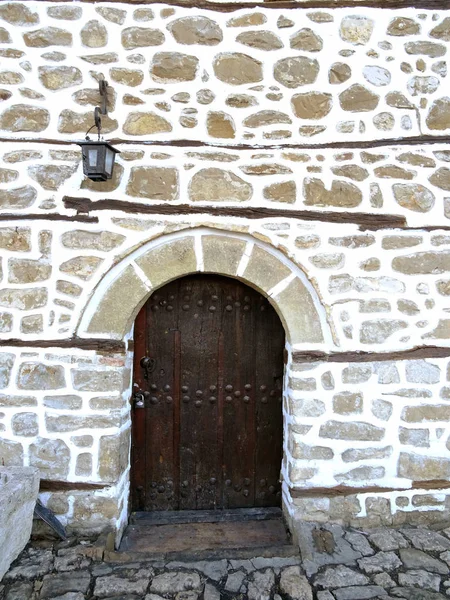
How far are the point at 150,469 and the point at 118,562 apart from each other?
722 millimetres

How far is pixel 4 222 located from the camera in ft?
9.59

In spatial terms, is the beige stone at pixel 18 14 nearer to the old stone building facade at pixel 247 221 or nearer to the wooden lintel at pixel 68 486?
the old stone building facade at pixel 247 221

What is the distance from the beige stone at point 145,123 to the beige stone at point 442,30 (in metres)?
1.88

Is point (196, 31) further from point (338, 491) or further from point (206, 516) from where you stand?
point (206, 516)

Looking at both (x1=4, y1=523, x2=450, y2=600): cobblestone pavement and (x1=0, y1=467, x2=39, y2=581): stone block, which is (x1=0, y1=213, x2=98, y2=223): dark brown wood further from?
(x1=4, y1=523, x2=450, y2=600): cobblestone pavement

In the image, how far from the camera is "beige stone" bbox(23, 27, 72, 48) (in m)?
2.92

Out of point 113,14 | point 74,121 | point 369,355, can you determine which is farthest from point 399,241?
point 113,14

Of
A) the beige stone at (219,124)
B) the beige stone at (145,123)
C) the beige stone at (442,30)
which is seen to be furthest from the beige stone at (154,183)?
the beige stone at (442,30)

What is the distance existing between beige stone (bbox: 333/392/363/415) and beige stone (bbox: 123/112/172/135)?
2.09m

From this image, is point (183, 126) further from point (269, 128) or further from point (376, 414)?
point (376, 414)

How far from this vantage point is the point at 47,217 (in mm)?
2922

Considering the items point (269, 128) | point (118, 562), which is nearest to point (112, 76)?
point (269, 128)

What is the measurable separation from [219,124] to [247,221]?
0.67 m

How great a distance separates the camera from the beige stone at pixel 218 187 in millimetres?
2959
